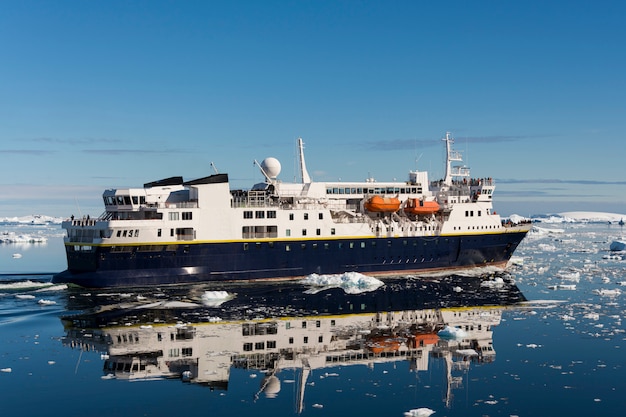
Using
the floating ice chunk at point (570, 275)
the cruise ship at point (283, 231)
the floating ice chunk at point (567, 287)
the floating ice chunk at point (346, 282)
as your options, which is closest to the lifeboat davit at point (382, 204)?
the cruise ship at point (283, 231)

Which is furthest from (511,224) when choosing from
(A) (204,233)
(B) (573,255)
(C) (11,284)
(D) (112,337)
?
(C) (11,284)

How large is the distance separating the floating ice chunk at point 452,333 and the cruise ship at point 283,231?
52.7 ft

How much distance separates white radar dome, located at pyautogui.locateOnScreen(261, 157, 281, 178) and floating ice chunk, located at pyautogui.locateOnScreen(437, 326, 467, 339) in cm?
2059

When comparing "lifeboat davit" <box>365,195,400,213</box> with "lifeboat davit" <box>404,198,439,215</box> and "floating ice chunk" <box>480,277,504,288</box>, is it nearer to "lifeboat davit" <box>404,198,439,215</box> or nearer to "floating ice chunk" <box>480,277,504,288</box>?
"lifeboat davit" <box>404,198,439,215</box>

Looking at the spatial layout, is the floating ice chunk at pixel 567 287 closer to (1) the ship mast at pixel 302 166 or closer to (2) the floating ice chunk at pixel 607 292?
(2) the floating ice chunk at pixel 607 292

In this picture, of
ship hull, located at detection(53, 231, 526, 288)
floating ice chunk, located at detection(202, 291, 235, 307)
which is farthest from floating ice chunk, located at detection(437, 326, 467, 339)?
ship hull, located at detection(53, 231, 526, 288)

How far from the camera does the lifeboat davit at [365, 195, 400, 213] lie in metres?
44.1

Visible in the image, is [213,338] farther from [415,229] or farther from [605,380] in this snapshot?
[415,229]

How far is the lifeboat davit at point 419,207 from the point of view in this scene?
45312 mm

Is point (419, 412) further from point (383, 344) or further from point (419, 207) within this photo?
point (419, 207)

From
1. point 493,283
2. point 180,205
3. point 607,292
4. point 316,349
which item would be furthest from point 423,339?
point 180,205

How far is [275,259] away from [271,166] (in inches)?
282

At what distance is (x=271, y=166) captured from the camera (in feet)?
143

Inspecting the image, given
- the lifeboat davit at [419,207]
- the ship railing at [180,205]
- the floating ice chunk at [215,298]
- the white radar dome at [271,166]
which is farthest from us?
the lifeboat davit at [419,207]
